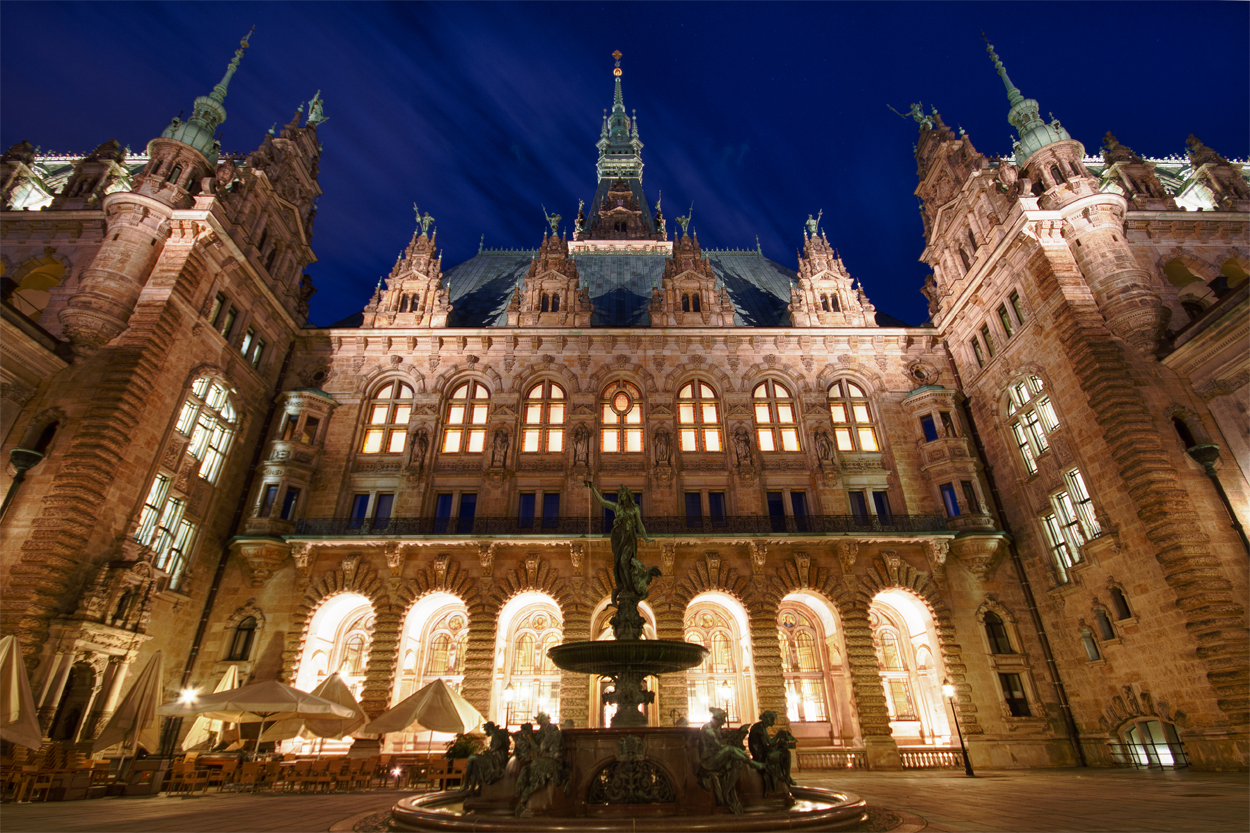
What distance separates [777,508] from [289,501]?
1936 centimetres

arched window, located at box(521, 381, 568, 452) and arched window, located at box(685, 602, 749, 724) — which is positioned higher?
arched window, located at box(521, 381, 568, 452)

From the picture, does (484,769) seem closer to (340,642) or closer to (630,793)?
(630,793)

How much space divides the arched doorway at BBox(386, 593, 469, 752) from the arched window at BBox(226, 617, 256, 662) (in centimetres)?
530

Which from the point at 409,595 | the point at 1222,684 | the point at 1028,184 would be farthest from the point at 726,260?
the point at 1222,684

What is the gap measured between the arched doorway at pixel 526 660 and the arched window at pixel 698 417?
A: 8918mm

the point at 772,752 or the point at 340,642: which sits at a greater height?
the point at 340,642

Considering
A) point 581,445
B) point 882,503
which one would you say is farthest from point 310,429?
point 882,503

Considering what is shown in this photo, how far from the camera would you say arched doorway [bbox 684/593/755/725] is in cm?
2309

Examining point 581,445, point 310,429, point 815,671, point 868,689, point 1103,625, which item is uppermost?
point 310,429

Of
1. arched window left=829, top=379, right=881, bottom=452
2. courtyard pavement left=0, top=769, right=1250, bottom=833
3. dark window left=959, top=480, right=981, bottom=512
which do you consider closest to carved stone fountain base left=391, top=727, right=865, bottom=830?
courtyard pavement left=0, top=769, right=1250, bottom=833

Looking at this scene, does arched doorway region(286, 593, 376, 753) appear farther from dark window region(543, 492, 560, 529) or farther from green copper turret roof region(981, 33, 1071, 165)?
green copper turret roof region(981, 33, 1071, 165)

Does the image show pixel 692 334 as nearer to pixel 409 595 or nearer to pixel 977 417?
pixel 977 417

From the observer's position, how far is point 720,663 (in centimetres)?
2405

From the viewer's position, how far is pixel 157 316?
2066 centimetres
